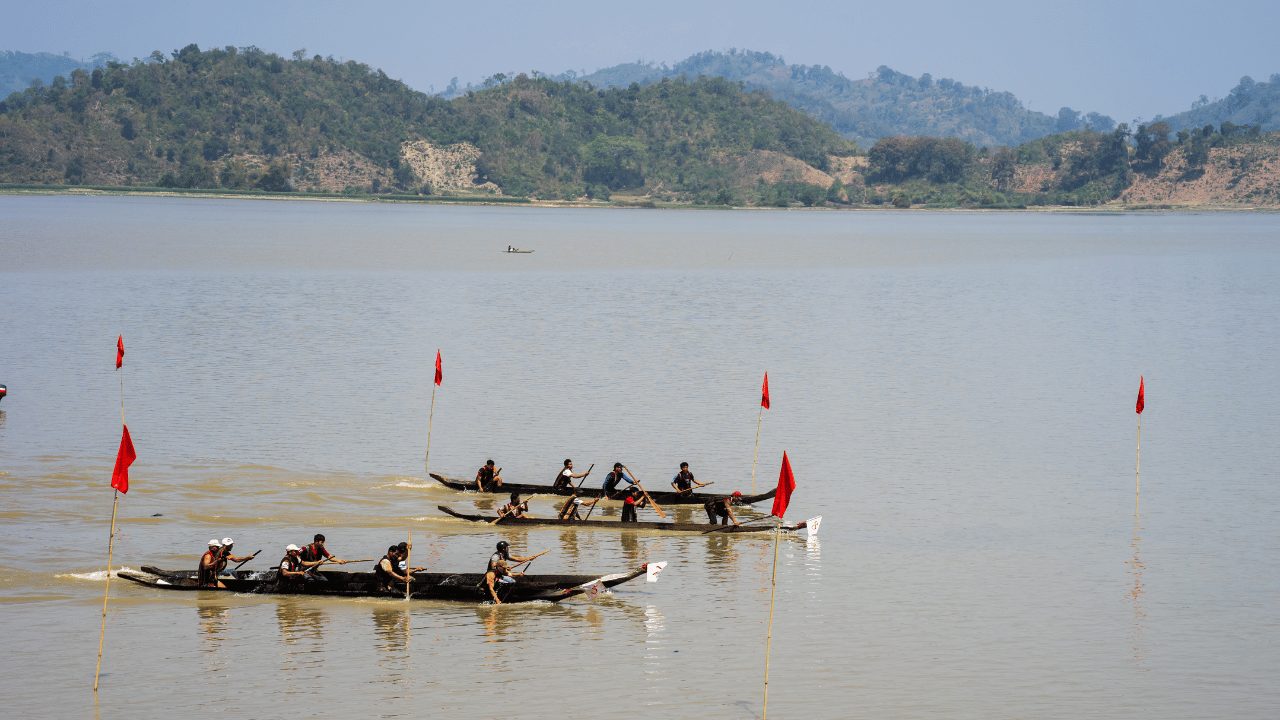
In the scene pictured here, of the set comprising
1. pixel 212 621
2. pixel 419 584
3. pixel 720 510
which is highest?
pixel 720 510

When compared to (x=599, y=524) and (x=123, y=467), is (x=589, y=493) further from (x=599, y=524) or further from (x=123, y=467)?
(x=123, y=467)

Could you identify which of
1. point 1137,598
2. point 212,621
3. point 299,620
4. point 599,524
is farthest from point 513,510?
point 1137,598

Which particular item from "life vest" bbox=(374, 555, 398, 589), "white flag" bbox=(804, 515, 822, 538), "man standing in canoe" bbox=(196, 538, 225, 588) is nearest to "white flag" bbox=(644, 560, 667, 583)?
"life vest" bbox=(374, 555, 398, 589)

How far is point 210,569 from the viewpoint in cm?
2452

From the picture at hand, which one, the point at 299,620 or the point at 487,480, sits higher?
the point at 487,480

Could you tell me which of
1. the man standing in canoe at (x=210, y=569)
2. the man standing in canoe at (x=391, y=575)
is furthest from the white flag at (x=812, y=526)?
the man standing in canoe at (x=210, y=569)

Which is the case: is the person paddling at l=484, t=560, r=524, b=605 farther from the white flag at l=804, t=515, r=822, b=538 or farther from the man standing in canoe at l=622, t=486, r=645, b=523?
the white flag at l=804, t=515, r=822, b=538

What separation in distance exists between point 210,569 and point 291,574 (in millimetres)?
1401

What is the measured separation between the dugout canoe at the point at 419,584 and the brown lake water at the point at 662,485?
25cm

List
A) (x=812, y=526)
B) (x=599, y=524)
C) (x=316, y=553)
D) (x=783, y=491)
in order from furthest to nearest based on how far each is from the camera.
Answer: (x=599, y=524)
(x=812, y=526)
(x=316, y=553)
(x=783, y=491)

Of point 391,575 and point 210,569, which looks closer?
point 391,575

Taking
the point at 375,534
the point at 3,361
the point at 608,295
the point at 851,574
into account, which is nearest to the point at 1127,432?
the point at 851,574

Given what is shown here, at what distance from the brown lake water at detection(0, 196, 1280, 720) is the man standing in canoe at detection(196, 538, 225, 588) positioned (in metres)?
0.29

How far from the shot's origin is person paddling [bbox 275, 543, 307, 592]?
79.7 feet
